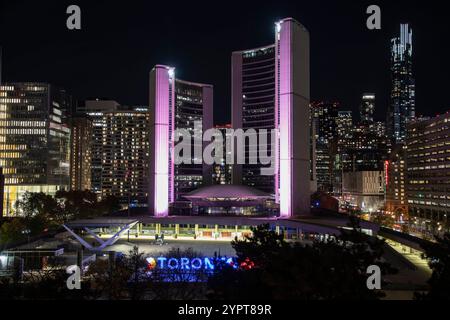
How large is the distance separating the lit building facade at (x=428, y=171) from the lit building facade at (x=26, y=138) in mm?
99007

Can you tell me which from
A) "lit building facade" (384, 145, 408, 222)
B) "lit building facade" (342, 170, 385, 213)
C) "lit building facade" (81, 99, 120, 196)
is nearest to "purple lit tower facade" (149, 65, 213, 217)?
"lit building facade" (384, 145, 408, 222)

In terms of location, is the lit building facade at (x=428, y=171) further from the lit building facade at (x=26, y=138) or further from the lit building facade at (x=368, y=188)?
the lit building facade at (x=26, y=138)

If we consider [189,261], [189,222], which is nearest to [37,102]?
[189,222]

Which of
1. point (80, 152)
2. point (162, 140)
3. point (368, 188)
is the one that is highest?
point (80, 152)

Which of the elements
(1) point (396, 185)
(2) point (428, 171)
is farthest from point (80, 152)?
(2) point (428, 171)

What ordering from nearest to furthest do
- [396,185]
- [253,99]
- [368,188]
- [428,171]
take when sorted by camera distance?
1. [253,99]
2. [428,171]
3. [396,185]
4. [368,188]

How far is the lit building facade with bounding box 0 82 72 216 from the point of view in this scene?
358ft

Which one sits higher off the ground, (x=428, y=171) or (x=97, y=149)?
(x=97, y=149)

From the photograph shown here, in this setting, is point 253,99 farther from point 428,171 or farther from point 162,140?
point 428,171

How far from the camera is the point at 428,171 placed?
115000 mm

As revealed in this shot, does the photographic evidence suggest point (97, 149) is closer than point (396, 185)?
No

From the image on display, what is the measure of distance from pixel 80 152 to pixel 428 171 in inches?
5313
